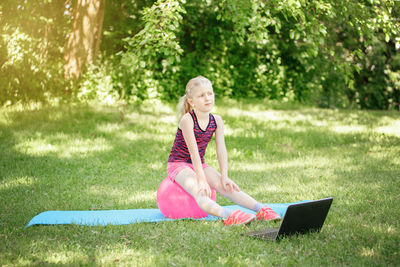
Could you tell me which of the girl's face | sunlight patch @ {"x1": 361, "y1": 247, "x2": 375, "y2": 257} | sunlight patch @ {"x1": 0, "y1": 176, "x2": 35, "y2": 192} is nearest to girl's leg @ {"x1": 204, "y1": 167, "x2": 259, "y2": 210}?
the girl's face

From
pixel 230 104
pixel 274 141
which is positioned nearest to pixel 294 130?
pixel 274 141

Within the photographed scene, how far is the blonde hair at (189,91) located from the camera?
4.10m

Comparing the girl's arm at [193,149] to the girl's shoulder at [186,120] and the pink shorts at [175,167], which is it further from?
the pink shorts at [175,167]

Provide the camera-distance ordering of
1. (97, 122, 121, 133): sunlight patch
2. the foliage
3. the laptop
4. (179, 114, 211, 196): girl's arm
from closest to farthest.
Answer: the laptop, (179, 114, 211, 196): girl's arm, (97, 122, 121, 133): sunlight patch, the foliage

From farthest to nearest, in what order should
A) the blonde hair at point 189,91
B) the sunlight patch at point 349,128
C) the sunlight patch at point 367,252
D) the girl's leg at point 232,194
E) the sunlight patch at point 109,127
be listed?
the sunlight patch at point 349,128 → the sunlight patch at point 109,127 → the blonde hair at point 189,91 → the girl's leg at point 232,194 → the sunlight patch at point 367,252

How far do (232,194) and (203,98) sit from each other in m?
0.98

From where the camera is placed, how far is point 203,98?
4035mm

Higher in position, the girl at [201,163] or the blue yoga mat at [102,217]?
the girl at [201,163]

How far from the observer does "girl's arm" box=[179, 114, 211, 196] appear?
12.8ft

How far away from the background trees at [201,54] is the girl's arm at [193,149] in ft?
7.68

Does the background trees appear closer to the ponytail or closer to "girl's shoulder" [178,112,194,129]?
the ponytail

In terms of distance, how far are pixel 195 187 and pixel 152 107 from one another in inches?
267

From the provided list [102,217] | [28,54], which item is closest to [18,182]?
[102,217]

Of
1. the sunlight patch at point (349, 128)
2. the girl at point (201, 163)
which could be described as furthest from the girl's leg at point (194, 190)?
the sunlight patch at point (349, 128)
